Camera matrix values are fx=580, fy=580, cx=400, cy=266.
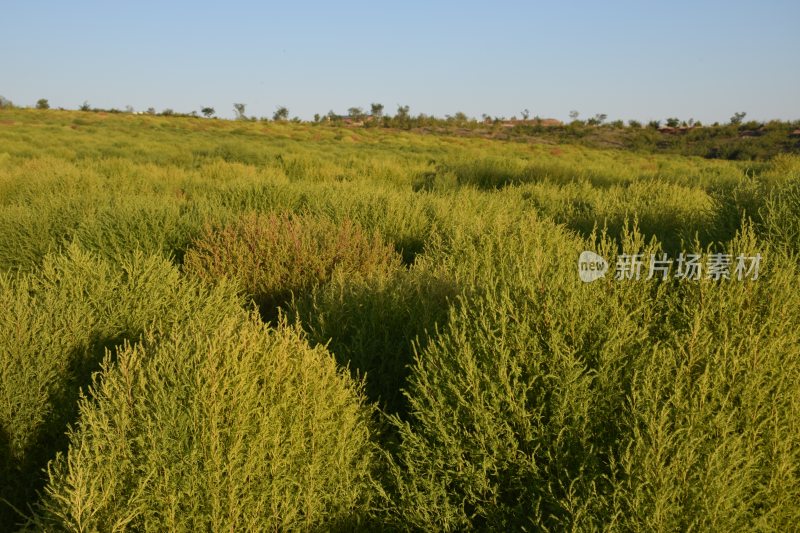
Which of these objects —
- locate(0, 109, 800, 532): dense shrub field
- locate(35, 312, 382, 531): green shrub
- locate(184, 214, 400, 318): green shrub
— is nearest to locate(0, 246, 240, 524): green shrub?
locate(0, 109, 800, 532): dense shrub field

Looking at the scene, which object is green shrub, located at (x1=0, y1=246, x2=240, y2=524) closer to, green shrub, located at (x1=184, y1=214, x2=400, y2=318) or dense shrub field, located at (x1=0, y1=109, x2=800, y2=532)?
dense shrub field, located at (x1=0, y1=109, x2=800, y2=532)

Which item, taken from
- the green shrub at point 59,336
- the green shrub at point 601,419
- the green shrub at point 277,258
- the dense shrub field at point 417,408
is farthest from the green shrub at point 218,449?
the green shrub at point 277,258

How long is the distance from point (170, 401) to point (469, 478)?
54.9 inches

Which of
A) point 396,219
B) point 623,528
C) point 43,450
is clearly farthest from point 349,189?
point 623,528

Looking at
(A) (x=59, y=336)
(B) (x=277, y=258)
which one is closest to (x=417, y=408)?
(A) (x=59, y=336)

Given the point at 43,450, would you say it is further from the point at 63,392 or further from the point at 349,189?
the point at 349,189

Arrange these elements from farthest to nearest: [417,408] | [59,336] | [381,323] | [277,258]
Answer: [277,258], [381,323], [59,336], [417,408]

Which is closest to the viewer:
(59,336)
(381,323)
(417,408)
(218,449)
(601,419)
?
(218,449)

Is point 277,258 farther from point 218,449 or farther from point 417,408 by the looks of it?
point 218,449

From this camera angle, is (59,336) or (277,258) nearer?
(59,336)

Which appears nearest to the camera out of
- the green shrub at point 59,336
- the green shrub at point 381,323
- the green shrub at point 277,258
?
the green shrub at point 59,336

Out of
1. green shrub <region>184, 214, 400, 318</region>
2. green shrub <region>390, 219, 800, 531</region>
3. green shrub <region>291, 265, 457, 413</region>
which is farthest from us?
green shrub <region>184, 214, 400, 318</region>

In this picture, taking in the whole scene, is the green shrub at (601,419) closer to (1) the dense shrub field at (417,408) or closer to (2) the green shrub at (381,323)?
(1) the dense shrub field at (417,408)

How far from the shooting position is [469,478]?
2.68 m
